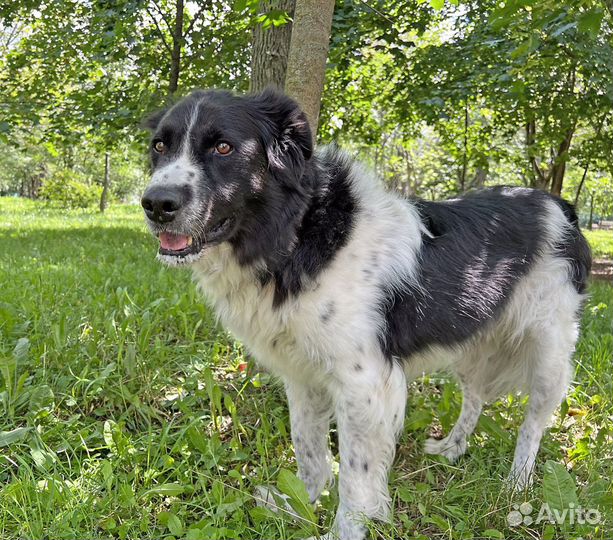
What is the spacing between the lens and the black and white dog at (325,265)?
86.1 inches

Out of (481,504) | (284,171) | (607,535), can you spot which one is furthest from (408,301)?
(607,535)

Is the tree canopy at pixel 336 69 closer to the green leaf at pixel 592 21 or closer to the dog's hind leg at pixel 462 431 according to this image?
the green leaf at pixel 592 21

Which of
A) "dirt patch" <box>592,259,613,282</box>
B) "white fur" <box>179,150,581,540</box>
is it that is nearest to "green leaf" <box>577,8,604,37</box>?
"white fur" <box>179,150,581,540</box>

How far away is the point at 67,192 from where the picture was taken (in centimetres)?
2438

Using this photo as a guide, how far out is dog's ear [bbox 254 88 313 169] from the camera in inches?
90.1

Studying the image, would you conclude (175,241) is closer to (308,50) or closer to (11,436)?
(11,436)

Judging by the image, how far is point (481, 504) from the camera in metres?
2.51

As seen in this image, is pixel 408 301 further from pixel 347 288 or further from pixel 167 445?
pixel 167 445

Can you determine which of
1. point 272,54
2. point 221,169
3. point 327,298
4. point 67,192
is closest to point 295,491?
point 327,298

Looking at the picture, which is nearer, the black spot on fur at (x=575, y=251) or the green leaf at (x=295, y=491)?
the green leaf at (x=295, y=491)

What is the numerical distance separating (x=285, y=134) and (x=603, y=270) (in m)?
10.4

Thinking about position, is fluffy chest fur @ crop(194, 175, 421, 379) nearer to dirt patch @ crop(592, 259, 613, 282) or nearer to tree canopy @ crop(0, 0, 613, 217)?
tree canopy @ crop(0, 0, 613, 217)

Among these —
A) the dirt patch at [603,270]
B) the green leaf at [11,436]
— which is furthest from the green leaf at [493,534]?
the dirt patch at [603,270]

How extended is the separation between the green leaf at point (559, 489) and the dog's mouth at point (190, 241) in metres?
1.69
